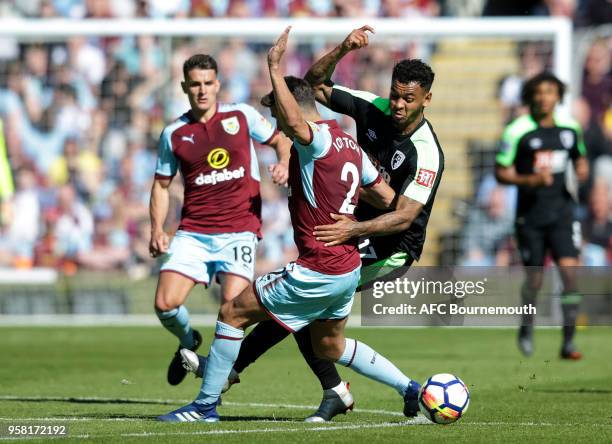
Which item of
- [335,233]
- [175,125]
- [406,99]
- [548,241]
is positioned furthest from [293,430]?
[548,241]

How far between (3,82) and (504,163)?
9556 millimetres

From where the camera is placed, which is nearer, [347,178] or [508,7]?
[347,178]

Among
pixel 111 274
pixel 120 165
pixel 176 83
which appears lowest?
pixel 111 274

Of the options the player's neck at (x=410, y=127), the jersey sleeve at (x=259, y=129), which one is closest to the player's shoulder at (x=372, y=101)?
the player's neck at (x=410, y=127)

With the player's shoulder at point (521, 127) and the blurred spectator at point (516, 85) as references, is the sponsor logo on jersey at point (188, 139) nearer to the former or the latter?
the player's shoulder at point (521, 127)

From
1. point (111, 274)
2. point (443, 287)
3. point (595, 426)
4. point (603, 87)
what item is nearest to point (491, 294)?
point (443, 287)

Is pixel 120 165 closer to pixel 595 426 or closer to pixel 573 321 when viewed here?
pixel 573 321

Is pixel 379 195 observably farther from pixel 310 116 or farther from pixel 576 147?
pixel 576 147

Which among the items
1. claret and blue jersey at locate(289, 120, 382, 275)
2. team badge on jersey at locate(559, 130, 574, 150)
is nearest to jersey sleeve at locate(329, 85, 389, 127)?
claret and blue jersey at locate(289, 120, 382, 275)

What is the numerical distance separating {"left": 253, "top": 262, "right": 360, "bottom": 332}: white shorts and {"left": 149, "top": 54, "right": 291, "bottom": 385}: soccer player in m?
2.42

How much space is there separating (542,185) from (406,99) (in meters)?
6.02

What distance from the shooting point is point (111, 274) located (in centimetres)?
1964

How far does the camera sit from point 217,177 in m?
10.7

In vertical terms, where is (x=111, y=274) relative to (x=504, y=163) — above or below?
below
